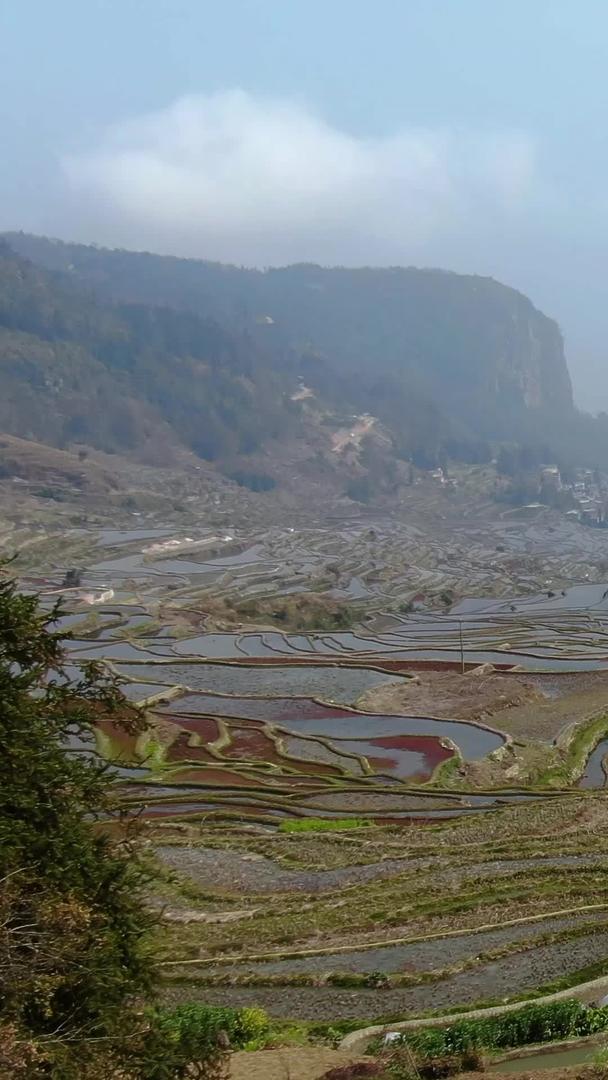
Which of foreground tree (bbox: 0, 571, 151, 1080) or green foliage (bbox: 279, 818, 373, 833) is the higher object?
foreground tree (bbox: 0, 571, 151, 1080)

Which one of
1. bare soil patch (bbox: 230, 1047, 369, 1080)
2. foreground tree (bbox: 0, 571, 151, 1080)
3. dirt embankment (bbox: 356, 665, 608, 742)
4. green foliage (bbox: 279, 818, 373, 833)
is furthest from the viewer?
dirt embankment (bbox: 356, 665, 608, 742)

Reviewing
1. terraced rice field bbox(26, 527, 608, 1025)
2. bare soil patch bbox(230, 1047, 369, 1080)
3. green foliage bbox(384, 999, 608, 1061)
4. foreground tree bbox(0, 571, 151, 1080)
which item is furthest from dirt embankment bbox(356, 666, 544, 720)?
foreground tree bbox(0, 571, 151, 1080)

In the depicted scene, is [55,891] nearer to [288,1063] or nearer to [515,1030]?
[288,1063]

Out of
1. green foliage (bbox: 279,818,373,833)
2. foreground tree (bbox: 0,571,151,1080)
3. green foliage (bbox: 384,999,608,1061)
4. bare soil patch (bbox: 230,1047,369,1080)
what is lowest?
green foliage (bbox: 279,818,373,833)

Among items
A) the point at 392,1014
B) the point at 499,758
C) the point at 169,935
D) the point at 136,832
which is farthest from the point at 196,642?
the point at 136,832

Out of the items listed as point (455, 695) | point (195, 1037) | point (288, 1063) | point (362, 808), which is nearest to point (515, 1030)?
point (288, 1063)

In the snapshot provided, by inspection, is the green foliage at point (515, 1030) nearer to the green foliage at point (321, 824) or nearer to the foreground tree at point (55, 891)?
the foreground tree at point (55, 891)

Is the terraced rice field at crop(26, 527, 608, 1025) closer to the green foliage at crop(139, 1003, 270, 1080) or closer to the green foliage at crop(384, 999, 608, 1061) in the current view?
the green foliage at crop(139, 1003, 270, 1080)
